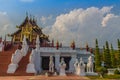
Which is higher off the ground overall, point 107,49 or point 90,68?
point 107,49

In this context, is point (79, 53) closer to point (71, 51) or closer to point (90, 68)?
point (71, 51)

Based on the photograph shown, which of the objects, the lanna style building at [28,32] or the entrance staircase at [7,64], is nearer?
the entrance staircase at [7,64]

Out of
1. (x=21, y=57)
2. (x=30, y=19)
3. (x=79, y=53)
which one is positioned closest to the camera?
(x=21, y=57)

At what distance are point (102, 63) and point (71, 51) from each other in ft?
23.5

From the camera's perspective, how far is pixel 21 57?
26234 millimetres

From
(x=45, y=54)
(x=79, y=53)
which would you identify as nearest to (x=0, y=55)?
(x=45, y=54)

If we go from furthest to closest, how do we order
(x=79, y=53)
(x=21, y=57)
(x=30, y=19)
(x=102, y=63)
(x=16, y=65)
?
1. (x=30, y=19)
2. (x=102, y=63)
3. (x=79, y=53)
4. (x=21, y=57)
5. (x=16, y=65)

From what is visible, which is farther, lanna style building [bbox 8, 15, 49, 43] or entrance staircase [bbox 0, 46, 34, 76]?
lanna style building [bbox 8, 15, 49, 43]

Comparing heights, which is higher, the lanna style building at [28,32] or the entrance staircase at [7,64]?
the lanna style building at [28,32]

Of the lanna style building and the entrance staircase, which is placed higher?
the lanna style building

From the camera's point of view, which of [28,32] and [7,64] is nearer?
[7,64]

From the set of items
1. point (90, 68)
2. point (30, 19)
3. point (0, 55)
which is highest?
point (30, 19)

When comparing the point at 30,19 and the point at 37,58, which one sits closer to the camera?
the point at 37,58

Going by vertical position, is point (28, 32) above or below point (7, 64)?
above
